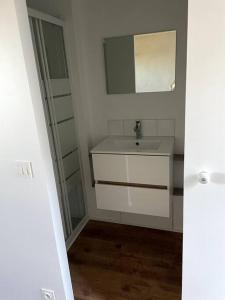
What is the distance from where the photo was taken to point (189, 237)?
1187 millimetres

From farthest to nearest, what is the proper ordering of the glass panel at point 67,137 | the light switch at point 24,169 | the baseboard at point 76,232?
the baseboard at point 76,232, the glass panel at point 67,137, the light switch at point 24,169

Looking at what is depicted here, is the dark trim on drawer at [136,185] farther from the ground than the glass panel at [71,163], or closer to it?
closer to it

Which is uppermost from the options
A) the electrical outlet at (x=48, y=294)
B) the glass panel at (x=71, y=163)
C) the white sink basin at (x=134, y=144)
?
the white sink basin at (x=134, y=144)

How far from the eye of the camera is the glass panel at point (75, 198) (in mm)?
2412

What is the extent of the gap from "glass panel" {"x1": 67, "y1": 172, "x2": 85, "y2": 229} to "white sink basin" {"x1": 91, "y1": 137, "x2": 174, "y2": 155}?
482 millimetres

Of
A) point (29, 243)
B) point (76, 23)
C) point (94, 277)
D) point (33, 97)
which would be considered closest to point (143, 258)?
point (94, 277)

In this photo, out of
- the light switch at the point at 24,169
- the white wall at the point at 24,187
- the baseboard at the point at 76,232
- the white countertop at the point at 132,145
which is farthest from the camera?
the baseboard at the point at 76,232

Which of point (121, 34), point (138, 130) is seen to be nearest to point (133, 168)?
point (138, 130)

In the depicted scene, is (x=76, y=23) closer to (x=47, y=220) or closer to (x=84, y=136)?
(x=84, y=136)

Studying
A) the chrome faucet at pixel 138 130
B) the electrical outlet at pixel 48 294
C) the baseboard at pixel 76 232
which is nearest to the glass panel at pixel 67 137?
the chrome faucet at pixel 138 130

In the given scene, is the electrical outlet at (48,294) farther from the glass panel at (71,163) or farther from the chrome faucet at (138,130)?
the chrome faucet at (138,130)

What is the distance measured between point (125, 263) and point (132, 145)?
1.03 meters

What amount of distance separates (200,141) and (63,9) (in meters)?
1.81

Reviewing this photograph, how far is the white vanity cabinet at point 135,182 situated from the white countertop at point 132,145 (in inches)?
1.9
